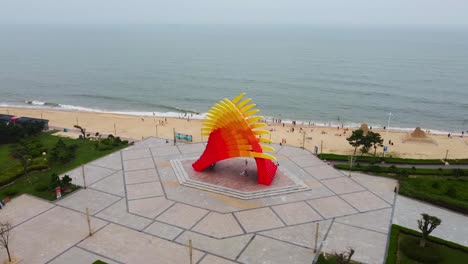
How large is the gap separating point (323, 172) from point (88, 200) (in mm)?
19286

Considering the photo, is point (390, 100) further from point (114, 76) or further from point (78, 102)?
point (114, 76)

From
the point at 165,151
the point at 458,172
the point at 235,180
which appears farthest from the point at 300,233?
the point at 458,172

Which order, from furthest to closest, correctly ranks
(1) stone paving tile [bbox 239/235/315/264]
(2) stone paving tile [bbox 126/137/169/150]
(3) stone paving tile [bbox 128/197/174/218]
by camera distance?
(2) stone paving tile [bbox 126/137/169/150] < (3) stone paving tile [bbox 128/197/174/218] < (1) stone paving tile [bbox 239/235/315/264]

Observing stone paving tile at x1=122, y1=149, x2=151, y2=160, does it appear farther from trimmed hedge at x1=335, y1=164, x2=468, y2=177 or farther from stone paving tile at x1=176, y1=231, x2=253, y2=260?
trimmed hedge at x1=335, y1=164, x2=468, y2=177

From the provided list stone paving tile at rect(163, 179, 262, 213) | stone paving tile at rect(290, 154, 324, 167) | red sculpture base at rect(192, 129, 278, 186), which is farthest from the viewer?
stone paving tile at rect(290, 154, 324, 167)

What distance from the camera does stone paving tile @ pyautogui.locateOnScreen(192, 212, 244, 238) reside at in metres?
21.8

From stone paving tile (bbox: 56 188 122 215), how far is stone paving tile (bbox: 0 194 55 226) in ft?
4.10

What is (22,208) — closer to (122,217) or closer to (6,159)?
(122,217)

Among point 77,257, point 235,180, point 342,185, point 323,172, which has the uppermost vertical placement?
point 323,172

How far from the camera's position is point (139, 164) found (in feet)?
106

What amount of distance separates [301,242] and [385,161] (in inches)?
721

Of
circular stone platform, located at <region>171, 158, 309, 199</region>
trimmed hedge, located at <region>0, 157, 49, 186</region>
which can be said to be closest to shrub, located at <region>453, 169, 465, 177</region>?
circular stone platform, located at <region>171, 158, 309, 199</region>

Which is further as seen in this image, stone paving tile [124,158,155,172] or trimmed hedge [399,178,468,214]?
stone paving tile [124,158,155,172]

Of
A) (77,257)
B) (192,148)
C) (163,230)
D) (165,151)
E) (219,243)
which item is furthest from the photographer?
(192,148)
